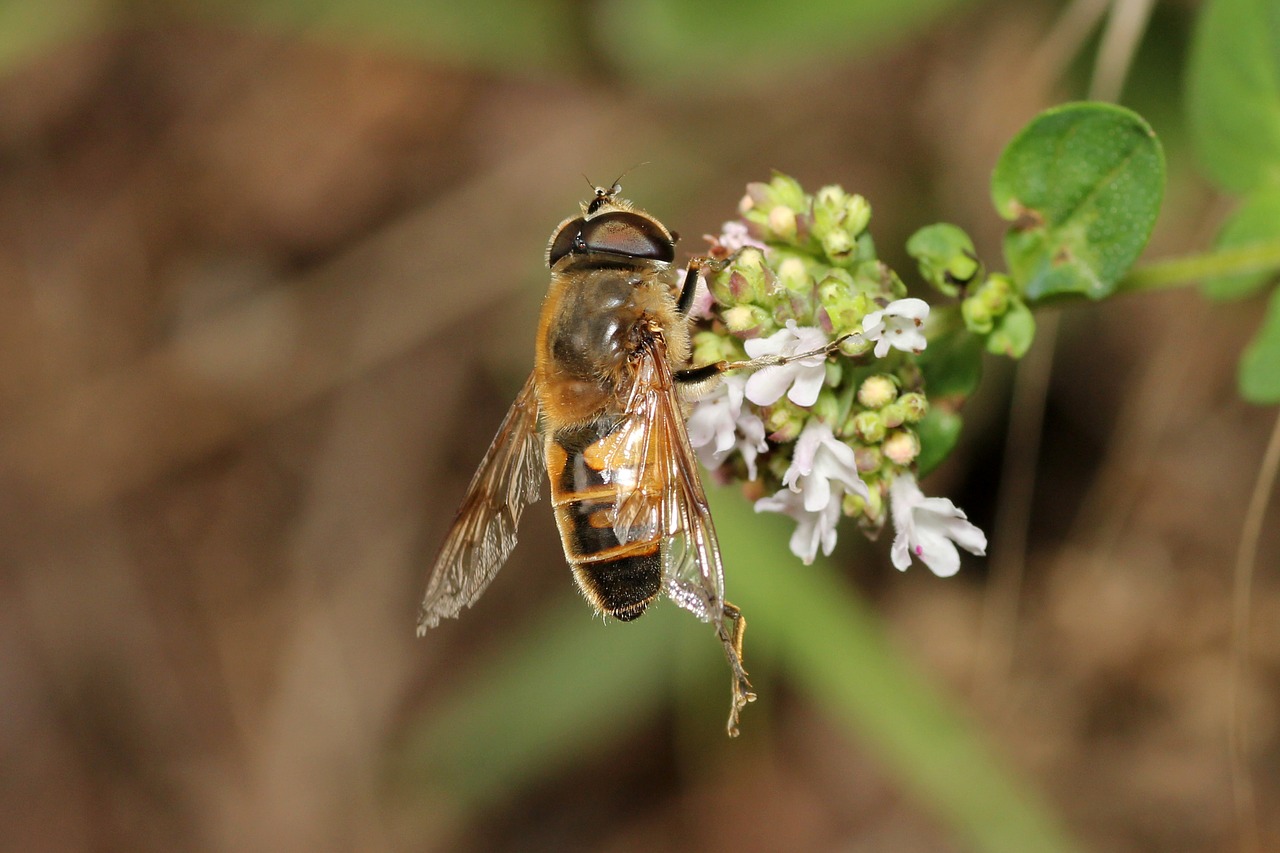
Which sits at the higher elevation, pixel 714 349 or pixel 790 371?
pixel 714 349

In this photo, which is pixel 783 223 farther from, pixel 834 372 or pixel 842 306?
pixel 834 372

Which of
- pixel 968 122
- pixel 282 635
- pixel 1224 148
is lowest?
pixel 282 635

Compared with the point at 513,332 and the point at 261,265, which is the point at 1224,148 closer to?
the point at 513,332

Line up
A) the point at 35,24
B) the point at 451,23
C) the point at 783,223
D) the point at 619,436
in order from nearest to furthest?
the point at 619,436 → the point at 783,223 → the point at 35,24 → the point at 451,23

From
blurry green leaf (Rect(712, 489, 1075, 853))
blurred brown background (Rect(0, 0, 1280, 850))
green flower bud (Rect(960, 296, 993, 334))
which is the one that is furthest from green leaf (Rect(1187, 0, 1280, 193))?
blurry green leaf (Rect(712, 489, 1075, 853))

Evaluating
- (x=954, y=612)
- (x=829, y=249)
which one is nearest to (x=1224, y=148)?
(x=829, y=249)

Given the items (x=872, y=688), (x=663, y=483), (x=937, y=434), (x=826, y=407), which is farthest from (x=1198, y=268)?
(x=872, y=688)

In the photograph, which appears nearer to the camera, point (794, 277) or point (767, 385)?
point (767, 385)

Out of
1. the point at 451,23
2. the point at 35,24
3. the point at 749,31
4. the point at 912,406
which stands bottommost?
the point at 912,406
